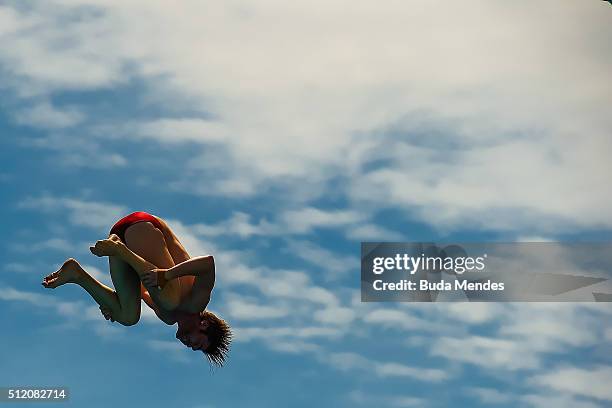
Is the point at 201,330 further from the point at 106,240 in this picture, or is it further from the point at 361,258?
the point at 361,258

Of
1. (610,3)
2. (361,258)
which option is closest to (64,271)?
(361,258)

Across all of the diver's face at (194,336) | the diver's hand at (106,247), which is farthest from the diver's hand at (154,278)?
the diver's face at (194,336)

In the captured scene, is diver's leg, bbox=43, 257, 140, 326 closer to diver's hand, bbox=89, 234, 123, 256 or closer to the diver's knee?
the diver's knee

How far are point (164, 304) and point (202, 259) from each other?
4.27 ft

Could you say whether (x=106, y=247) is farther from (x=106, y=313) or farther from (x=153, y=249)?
(x=106, y=313)

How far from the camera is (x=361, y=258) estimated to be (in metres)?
31.5

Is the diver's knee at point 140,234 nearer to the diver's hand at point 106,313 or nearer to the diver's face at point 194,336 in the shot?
the diver's hand at point 106,313

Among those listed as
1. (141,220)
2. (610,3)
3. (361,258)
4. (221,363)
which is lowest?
(221,363)

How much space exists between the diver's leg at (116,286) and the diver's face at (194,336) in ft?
3.15

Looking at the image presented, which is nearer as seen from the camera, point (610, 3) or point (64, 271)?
point (64, 271)

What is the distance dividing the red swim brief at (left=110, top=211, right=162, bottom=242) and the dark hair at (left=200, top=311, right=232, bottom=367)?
2.04 meters

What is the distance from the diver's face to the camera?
25.2m

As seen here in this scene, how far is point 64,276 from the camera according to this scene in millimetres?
25359

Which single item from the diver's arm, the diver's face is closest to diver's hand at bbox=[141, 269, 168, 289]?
the diver's arm
